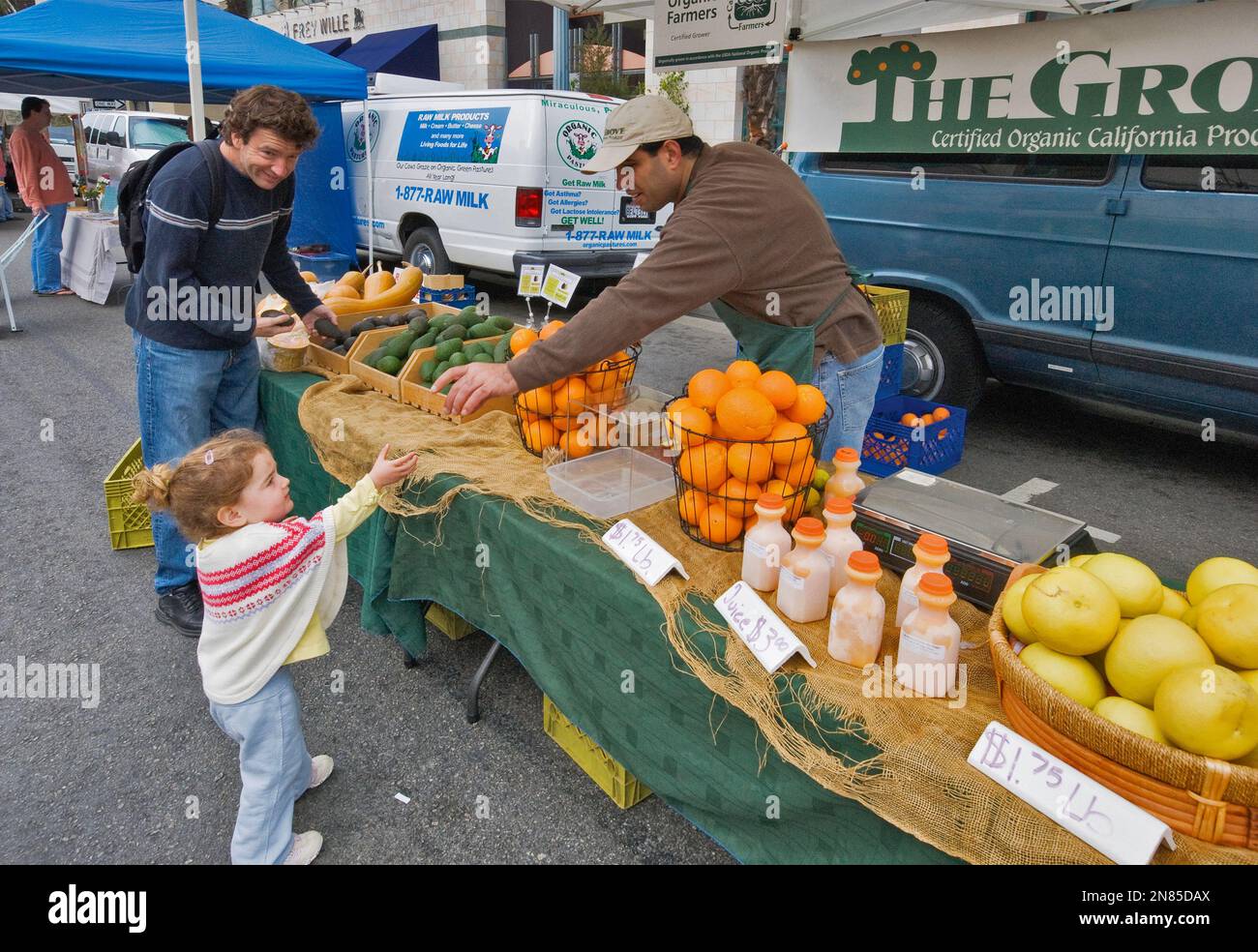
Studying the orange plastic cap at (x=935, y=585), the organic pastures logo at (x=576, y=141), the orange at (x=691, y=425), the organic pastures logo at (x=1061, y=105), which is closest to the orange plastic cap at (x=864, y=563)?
the orange plastic cap at (x=935, y=585)

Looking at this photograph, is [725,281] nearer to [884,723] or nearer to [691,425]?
[691,425]

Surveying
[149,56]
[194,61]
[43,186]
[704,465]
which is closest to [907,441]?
[704,465]

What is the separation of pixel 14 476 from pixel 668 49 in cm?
537

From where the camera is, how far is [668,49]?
6.31m

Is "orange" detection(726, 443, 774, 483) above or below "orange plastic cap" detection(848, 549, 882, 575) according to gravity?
above

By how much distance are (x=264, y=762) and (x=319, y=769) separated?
1.48 feet

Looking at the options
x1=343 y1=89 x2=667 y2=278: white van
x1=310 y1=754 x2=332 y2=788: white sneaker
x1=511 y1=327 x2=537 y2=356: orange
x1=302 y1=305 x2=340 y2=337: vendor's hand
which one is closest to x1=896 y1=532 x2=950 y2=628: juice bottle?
x1=511 y1=327 x2=537 y2=356: orange

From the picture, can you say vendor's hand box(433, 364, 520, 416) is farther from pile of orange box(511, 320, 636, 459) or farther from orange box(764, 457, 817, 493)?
orange box(764, 457, 817, 493)

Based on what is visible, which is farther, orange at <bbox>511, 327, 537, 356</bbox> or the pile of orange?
orange at <bbox>511, 327, 537, 356</bbox>

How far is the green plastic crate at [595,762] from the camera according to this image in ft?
8.30

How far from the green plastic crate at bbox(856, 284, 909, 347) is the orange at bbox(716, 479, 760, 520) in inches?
132

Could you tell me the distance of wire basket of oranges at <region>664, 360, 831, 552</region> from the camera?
6.48 feet

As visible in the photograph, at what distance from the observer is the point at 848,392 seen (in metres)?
2.79

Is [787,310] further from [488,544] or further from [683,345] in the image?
[683,345]
